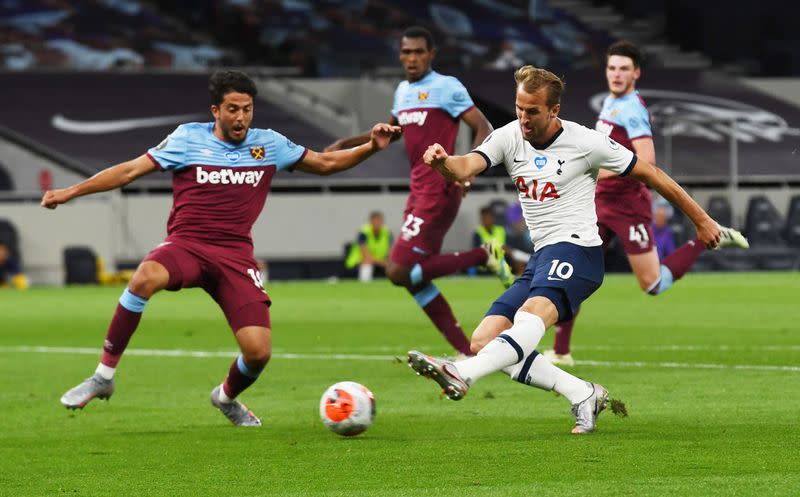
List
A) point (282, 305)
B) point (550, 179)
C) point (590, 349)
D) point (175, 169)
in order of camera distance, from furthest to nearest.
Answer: point (282, 305)
point (590, 349)
point (175, 169)
point (550, 179)

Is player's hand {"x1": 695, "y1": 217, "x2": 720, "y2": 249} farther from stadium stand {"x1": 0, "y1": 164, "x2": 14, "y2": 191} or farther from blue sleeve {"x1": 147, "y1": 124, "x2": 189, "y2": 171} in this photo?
stadium stand {"x1": 0, "y1": 164, "x2": 14, "y2": 191}

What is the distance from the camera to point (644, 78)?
36.6 m

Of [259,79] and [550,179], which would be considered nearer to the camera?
[550,179]

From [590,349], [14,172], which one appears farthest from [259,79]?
[590,349]

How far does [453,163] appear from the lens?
7449 mm

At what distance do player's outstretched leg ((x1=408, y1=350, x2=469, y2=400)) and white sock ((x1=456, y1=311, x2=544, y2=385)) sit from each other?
0.13m

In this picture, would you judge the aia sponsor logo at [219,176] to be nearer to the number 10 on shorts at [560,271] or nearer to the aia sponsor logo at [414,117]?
the number 10 on shorts at [560,271]

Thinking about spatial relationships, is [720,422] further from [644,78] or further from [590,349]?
[644,78]

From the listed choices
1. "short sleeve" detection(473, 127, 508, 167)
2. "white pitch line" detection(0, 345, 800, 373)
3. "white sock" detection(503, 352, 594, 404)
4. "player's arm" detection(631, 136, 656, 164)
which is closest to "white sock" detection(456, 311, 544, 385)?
"white sock" detection(503, 352, 594, 404)

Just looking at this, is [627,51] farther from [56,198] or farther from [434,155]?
[56,198]

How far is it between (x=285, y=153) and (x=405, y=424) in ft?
5.34

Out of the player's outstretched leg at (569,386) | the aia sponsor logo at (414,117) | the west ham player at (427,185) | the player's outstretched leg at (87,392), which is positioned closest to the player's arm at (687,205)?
the player's outstretched leg at (569,386)

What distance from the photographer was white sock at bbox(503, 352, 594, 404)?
789 centimetres

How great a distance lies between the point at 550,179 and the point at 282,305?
536 inches
